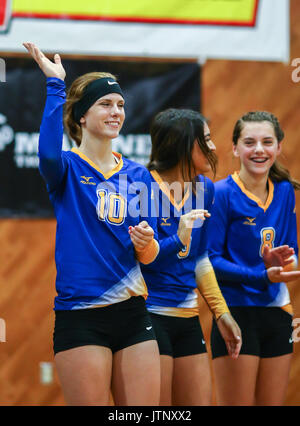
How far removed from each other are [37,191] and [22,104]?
66 cm

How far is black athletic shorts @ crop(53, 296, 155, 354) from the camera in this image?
2203 millimetres

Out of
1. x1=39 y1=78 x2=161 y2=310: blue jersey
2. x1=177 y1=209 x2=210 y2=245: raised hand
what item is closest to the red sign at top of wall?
x1=39 y1=78 x2=161 y2=310: blue jersey

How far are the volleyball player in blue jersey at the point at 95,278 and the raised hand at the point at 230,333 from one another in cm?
66

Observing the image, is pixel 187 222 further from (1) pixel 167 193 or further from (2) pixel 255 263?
(2) pixel 255 263

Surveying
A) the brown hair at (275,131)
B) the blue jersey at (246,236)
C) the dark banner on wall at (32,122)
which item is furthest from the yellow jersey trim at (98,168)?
the dark banner on wall at (32,122)

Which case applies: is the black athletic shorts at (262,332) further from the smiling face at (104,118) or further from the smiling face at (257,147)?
the smiling face at (104,118)

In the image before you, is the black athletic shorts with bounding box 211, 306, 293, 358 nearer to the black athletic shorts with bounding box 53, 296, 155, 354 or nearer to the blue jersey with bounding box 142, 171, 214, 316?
the blue jersey with bounding box 142, 171, 214, 316

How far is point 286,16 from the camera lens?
4879 mm

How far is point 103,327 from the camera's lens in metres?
2.24

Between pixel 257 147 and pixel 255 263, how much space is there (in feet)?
1.95

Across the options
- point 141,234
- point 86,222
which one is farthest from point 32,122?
point 141,234

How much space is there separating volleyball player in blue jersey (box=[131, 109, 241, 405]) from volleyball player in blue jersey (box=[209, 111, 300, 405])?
0.49 feet

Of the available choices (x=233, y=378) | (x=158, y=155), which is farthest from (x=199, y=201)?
(x=233, y=378)
